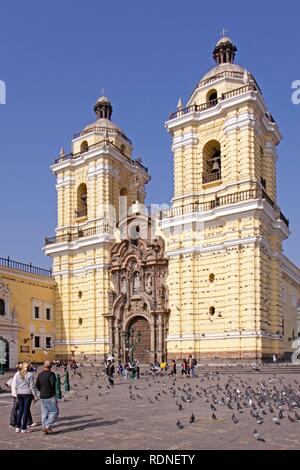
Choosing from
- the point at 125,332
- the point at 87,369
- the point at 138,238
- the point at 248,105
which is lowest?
the point at 87,369

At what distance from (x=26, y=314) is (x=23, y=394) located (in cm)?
2979

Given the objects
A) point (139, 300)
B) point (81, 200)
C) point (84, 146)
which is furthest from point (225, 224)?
point (84, 146)

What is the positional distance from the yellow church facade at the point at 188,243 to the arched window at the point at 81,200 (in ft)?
0.42

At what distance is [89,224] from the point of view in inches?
1620

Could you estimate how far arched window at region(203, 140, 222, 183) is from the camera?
3550 cm

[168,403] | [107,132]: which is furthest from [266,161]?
[168,403]

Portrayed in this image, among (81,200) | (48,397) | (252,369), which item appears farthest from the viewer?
(81,200)

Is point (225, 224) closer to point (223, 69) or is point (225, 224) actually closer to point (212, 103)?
point (212, 103)

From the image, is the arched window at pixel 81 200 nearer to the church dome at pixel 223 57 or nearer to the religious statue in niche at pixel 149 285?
the religious statue in niche at pixel 149 285

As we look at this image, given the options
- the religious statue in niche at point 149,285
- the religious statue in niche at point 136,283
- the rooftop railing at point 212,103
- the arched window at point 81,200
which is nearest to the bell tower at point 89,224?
the arched window at point 81,200
